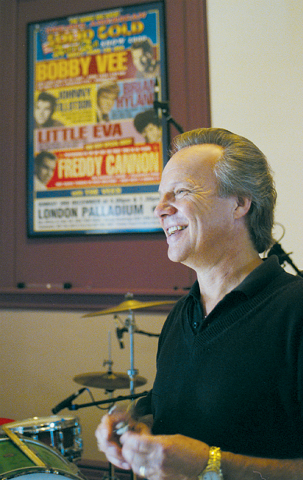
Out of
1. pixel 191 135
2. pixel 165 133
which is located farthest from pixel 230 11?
pixel 191 135

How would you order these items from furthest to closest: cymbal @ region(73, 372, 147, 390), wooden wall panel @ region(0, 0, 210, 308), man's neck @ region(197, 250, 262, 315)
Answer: wooden wall panel @ region(0, 0, 210, 308), cymbal @ region(73, 372, 147, 390), man's neck @ region(197, 250, 262, 315)

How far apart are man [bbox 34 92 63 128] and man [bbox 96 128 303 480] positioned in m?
1.96

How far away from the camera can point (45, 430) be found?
1959mm

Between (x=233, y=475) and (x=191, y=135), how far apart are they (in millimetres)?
958

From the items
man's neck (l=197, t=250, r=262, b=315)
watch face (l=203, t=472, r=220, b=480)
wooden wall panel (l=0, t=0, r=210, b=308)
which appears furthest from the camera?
wooden wall panel (l=0, t=0, r=210, b=308)

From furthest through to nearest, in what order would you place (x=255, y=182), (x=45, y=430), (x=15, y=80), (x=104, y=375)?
(x=15, y=80), (x=104, y=375), (x=45, y=430), (x=255, y=182)

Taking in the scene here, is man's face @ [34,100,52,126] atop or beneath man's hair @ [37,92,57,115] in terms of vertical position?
beneath

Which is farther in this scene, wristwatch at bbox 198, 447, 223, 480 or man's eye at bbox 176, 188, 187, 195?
man's eye at bbox 176, 188, 187, 195

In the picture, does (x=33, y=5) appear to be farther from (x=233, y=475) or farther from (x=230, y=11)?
(x=233, y=475)

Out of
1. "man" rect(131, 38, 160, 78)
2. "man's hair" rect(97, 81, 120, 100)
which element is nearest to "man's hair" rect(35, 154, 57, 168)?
"man's hair" rect(97, 81, 120, 100)

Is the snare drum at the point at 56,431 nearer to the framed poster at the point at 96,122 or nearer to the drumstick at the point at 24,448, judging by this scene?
the drumstick at the point at 24,448

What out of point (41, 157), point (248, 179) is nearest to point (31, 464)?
point (248, 179)

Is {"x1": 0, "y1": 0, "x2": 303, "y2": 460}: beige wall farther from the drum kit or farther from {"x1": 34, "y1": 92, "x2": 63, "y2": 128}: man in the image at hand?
{"x1": 34, "y1": 92, "x2": 63, "y2": 128}: man

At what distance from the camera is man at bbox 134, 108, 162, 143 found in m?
2.89
